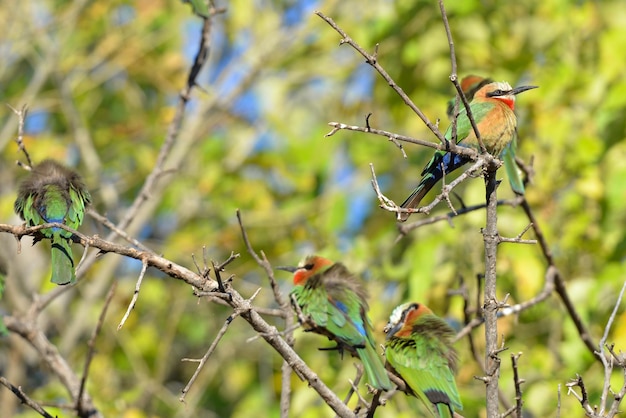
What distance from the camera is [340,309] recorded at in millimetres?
2721

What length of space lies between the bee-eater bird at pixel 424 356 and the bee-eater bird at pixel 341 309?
0.24ft

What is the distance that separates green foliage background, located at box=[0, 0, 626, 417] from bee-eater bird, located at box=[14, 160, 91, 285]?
3.94 ft

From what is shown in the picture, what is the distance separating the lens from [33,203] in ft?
8.61

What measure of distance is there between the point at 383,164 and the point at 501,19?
103cm

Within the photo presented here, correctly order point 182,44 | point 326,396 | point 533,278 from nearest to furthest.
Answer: point 326,396, point 533,278, point 182,44

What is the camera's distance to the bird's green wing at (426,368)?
252 centimetres

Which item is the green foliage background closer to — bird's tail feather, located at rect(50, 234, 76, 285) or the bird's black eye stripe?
the bird's black eye stripe

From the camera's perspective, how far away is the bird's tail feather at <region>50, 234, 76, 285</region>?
2346 millimetres

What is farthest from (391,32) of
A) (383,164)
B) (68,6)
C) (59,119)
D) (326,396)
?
(59,119)

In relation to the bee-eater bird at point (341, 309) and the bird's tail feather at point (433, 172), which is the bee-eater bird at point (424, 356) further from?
the bird's tail feather at point (433, 172)

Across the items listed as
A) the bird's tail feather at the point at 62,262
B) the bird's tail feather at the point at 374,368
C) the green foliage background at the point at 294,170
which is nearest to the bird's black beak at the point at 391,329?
the bird's tail feather at the point at 374,368

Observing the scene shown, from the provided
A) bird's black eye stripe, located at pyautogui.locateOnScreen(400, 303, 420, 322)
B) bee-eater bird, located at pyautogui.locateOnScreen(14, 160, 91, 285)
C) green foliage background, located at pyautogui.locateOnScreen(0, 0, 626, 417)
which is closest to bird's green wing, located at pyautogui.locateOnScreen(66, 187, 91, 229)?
bee-eater bird, located at pyautogui.locateOnScreen(14, 160, 91, 285)

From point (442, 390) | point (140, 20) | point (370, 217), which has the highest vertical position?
point (140, 20)

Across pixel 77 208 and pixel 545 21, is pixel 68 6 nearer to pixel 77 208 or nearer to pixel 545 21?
pixel 545 21
